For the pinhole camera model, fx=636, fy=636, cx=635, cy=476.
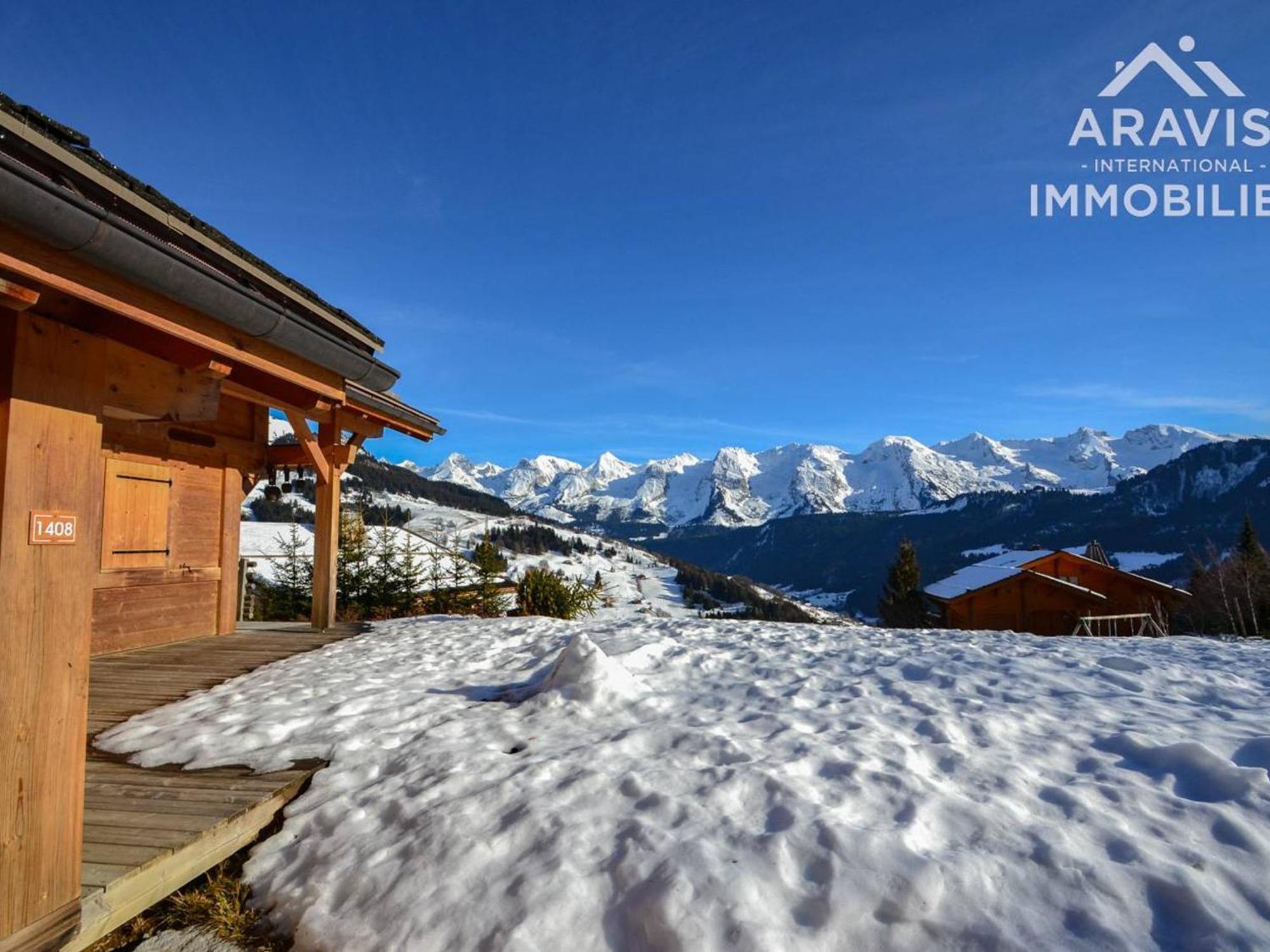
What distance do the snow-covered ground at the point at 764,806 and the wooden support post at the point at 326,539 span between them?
2.88 meters

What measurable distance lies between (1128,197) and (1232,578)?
32672 millimetres

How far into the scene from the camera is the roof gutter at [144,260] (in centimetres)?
196

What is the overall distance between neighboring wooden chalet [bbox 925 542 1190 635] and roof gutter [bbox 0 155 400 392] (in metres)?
29.5

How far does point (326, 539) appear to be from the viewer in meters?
8.20

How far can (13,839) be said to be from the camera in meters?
2.18

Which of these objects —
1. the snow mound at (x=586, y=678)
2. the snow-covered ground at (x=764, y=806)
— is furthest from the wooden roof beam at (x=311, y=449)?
the snow mound at (x=586, y=678)

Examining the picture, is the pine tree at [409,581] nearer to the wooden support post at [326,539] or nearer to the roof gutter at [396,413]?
the wooden support post at [326,539]

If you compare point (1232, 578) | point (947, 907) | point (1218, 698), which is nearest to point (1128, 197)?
point (1218, 698)

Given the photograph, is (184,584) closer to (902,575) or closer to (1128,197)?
(1128,197)

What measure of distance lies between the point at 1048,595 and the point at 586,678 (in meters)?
29.9

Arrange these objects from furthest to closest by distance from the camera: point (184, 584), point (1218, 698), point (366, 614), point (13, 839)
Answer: point (366, 614) → point (184, 584) → point (1218, 698) → point (13, 839)

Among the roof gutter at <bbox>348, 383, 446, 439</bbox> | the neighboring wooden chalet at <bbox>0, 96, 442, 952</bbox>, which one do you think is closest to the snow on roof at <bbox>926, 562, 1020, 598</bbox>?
the roof gutter at <bbox>348, 383, 446, 439</bbox>

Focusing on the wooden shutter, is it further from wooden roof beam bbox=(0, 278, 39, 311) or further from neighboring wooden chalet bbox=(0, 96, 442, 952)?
wooden roof beam bbox=(0, 278, 39, 311)

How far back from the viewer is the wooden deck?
255 centimetres
